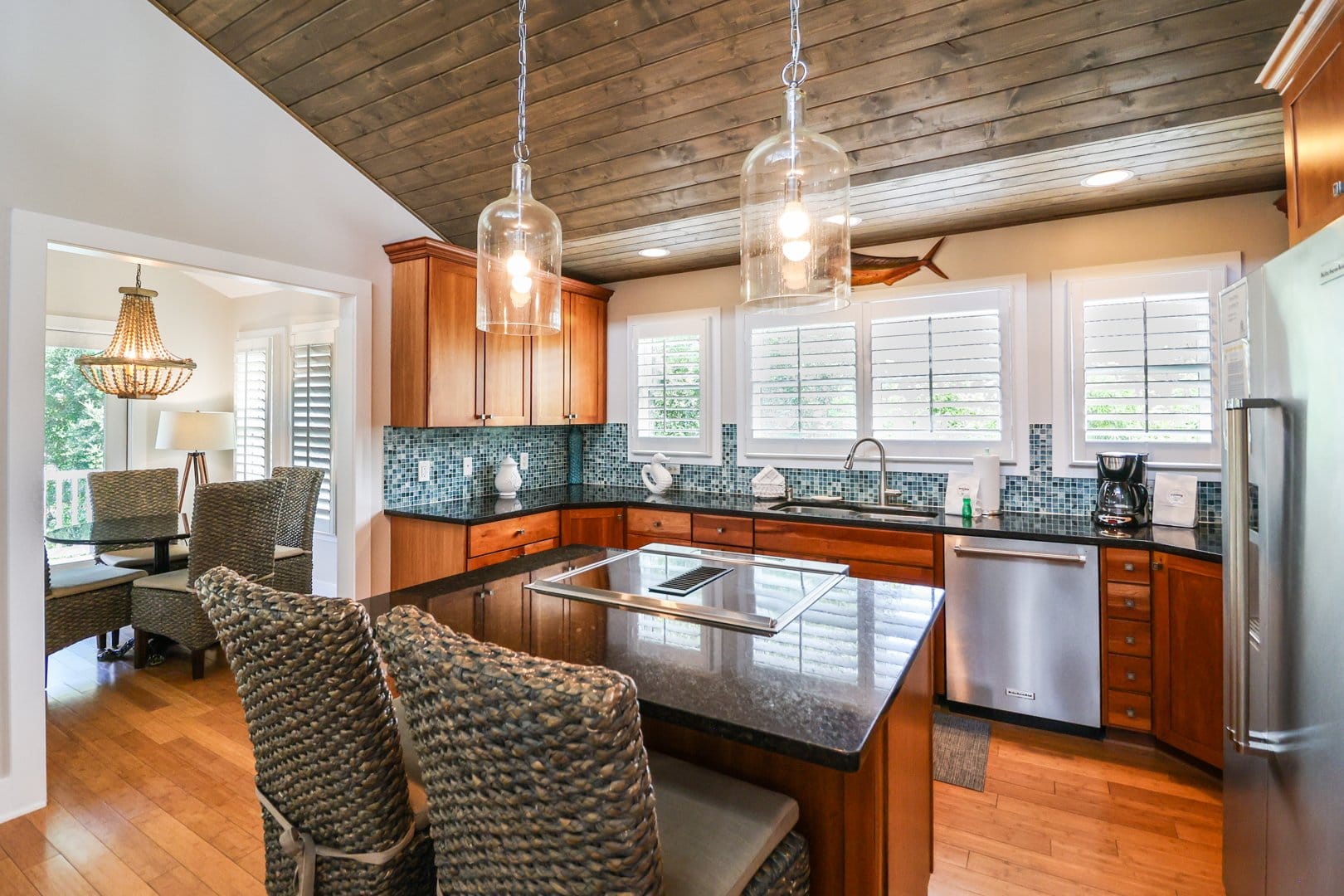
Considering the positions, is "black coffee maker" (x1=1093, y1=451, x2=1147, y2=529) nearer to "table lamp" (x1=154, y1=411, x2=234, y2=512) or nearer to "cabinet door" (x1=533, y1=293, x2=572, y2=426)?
"cabinet door" (x1=533, y1=293, x2=572, y2=426)

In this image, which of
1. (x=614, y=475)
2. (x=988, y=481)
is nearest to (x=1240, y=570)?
(x=988, y=481)

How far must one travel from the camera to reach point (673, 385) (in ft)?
14.7

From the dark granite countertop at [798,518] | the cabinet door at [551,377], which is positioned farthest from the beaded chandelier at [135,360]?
the cabinet door at [551,377]

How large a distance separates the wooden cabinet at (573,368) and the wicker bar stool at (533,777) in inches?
131

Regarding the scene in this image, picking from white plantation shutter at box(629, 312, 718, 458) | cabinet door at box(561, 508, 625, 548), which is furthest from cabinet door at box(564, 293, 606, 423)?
cabinet door at box(561, 508, 625, 548)

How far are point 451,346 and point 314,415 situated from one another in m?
1.62

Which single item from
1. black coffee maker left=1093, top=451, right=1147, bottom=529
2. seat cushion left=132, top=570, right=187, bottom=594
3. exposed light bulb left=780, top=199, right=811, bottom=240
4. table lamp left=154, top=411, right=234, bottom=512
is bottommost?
seat cushion left=132, top=570, right=187, bottom=594

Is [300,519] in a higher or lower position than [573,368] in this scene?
lower

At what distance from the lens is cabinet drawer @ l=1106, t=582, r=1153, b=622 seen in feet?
8.77

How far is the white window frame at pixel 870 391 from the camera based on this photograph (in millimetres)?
→ 3377

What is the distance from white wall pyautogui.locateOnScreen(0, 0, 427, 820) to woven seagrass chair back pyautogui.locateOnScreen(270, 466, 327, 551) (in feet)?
2.69

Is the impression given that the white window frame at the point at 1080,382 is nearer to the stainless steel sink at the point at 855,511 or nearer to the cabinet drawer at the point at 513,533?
the stainless steel sink at the point at 855,511

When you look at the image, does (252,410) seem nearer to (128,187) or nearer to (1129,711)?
(128,187)

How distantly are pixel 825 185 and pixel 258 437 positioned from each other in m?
5.20
